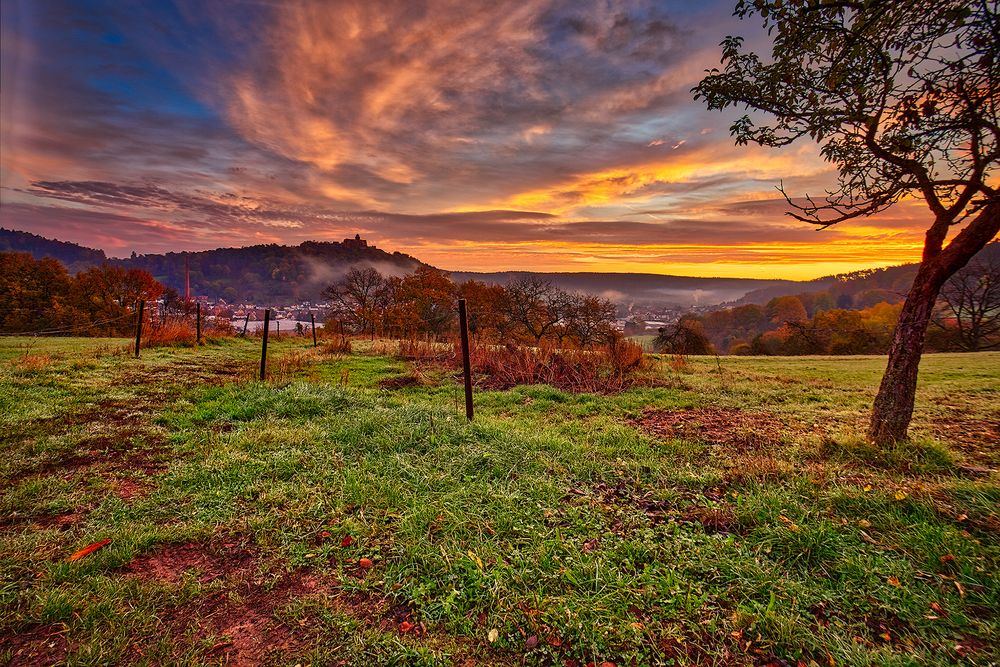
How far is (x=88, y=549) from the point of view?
11.0 ft

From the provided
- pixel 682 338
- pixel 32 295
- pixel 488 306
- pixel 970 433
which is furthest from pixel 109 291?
pixel 970 433

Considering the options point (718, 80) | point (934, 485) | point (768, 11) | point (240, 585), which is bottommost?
point (240, 585)

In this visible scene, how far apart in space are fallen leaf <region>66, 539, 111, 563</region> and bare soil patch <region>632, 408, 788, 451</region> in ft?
22.0

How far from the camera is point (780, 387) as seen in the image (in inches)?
428

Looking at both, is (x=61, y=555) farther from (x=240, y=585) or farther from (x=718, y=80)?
(x=718, y=80)

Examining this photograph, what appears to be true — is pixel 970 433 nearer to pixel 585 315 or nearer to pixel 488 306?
pixel 585 315

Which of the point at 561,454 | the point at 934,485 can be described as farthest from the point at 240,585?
the point at 934,485

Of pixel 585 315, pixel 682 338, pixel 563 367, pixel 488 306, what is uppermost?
pixel 488 306

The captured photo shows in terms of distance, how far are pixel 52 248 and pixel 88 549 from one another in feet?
751

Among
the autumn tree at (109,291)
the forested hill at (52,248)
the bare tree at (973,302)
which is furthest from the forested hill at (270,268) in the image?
the bare tree at (973,302)

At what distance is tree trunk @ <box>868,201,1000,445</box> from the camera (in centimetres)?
480

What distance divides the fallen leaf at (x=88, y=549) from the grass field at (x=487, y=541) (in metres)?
0.12

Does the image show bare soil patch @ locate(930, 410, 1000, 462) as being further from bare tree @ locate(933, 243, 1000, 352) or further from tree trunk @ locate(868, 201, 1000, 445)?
bare tree @ locate(933, 243, 1000, 352)

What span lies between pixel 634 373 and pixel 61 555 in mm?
A: 11835
